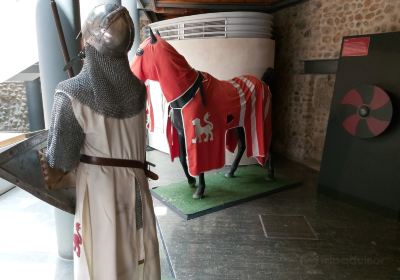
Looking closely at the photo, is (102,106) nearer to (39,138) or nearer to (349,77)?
(39,138)

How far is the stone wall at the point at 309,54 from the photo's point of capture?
3375mm

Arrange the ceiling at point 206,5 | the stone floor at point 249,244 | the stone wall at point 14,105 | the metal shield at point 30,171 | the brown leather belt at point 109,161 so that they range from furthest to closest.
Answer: the stone wall at point 14,105, the ceiling at point 206,5, the stone floor at point 249,244, the brown leather belt at point 109,161, the metal shield at point 30,171

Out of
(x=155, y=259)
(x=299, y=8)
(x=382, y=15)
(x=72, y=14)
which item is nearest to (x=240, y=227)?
(x=155, y=259)

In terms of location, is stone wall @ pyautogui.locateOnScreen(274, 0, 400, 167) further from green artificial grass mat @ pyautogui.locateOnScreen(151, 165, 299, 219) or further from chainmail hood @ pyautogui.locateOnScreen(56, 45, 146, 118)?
chainmail hood @ pyautogui.locateOnScreen(56, 45, 146, 118)

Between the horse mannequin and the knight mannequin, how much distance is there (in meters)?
1.31

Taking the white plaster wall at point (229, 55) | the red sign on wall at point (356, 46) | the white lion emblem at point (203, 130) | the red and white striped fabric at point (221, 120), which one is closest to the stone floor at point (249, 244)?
the red and white striped fabric at point (221, 120)

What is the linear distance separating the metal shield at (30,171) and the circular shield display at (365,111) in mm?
2582

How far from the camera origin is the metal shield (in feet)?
3.11

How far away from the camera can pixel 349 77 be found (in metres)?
2.88

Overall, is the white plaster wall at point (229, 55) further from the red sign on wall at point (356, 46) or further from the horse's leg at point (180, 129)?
the horse's leg at point (180, 129)

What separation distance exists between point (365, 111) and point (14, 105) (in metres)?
5.62

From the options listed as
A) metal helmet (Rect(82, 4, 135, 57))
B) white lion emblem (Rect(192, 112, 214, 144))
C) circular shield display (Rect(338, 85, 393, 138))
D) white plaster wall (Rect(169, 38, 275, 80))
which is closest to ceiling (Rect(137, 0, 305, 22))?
white plaster wall (Rect(169, 38, 275, 80))

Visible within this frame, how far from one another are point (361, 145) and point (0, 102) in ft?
19.2

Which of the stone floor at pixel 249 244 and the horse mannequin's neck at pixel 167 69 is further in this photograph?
the horse mannequin's neck at pixel 167 69
